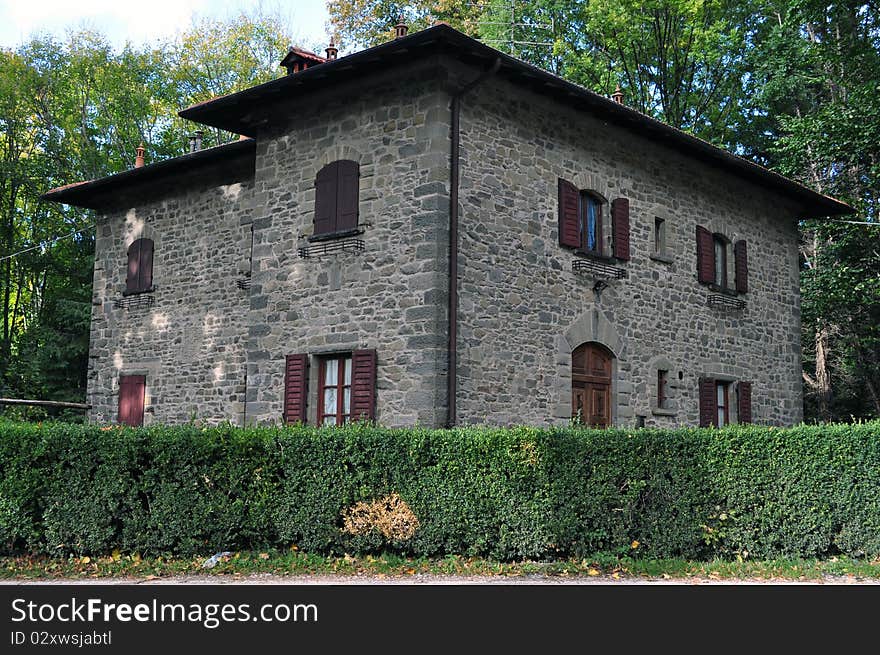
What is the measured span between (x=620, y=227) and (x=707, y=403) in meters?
3.75

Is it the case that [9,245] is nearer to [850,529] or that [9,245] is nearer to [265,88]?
[265,88]

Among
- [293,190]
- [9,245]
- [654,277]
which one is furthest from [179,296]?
[9,245]

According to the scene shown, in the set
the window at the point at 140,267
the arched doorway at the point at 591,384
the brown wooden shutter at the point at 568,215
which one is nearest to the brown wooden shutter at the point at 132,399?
the window at the point at 140,267

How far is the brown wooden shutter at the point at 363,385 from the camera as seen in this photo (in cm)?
1185

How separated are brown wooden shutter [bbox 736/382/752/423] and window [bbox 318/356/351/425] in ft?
26.4

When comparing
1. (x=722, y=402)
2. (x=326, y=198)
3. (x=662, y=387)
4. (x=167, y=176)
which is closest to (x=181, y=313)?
(x=167, y=176)

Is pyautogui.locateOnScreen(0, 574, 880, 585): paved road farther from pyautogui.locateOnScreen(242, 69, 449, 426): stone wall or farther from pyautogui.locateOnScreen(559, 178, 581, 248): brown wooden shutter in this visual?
pyautogui.locateOnScreen(559, 178, 581, 248): brown wooden shutter

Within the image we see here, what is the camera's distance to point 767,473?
9.59m

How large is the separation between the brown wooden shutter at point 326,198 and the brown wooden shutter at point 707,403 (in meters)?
7.34

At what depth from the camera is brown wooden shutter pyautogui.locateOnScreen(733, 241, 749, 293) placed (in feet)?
56.5

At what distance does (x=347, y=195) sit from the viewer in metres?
12.8

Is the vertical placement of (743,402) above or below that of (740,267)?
below

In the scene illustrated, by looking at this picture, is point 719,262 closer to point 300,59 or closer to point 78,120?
point 300,59

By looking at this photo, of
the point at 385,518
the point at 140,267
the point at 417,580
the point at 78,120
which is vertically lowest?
the point at 417,580
